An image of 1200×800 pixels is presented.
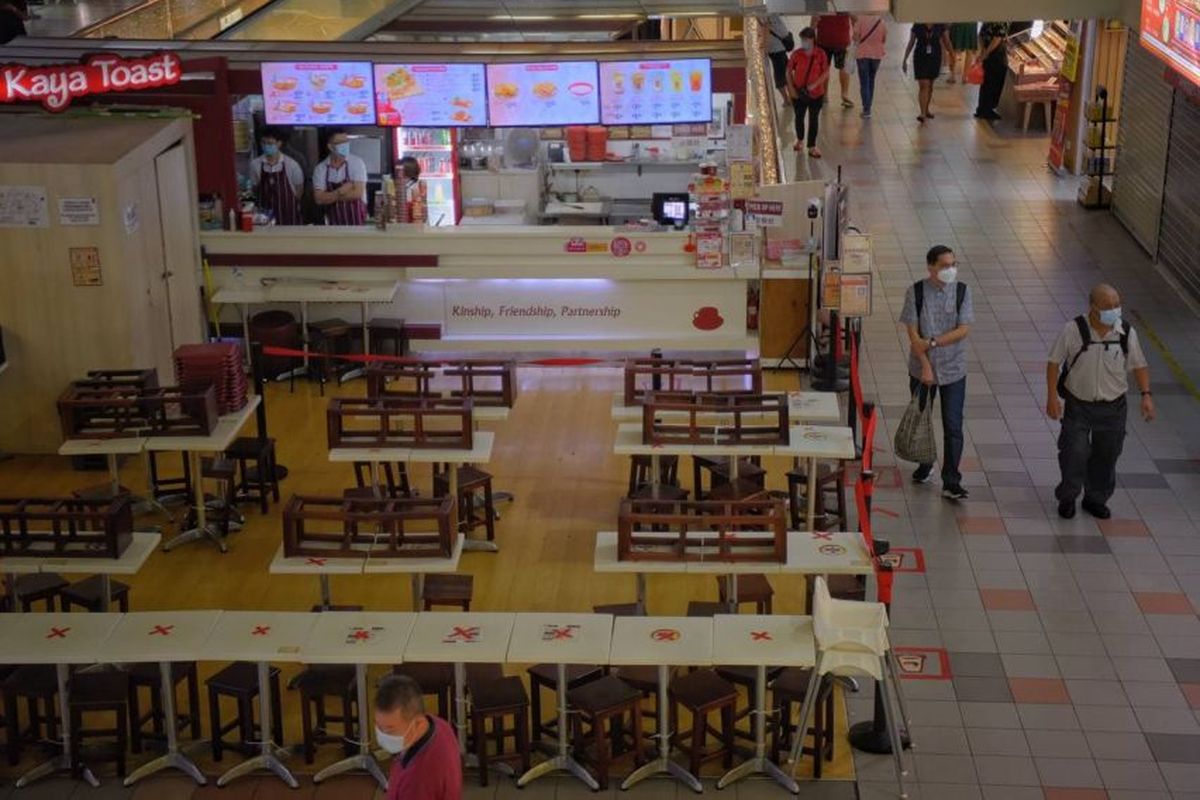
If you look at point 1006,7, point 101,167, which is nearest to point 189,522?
point 101,167

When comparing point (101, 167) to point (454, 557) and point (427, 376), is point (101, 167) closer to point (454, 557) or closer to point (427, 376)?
point (427, 376)

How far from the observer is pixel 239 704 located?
8.66 m

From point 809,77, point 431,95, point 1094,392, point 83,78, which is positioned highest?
point 83,78

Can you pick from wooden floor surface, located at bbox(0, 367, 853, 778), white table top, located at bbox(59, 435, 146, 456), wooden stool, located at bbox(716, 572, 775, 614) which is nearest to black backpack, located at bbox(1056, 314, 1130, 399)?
wooden floor surface, located at bbox(0, 367, 853, 778)

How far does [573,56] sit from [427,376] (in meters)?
4.24

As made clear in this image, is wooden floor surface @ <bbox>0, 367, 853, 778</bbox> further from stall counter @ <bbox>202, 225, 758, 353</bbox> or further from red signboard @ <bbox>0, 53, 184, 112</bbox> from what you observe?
red signboard @ <bbox>0, 53, 184, 112</bbox>

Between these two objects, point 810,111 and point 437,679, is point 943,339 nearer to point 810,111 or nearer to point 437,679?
point 437,679

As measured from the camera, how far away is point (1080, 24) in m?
19.8

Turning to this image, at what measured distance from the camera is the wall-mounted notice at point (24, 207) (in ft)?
40.1

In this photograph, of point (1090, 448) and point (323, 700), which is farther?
point (1090, 448)

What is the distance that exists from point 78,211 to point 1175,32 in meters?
7.87

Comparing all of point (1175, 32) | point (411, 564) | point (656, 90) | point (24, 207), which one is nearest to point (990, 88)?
point (656, 90)

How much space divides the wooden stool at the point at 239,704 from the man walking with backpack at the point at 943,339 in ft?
16.1

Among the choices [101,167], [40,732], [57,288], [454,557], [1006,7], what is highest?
[1006,7]
